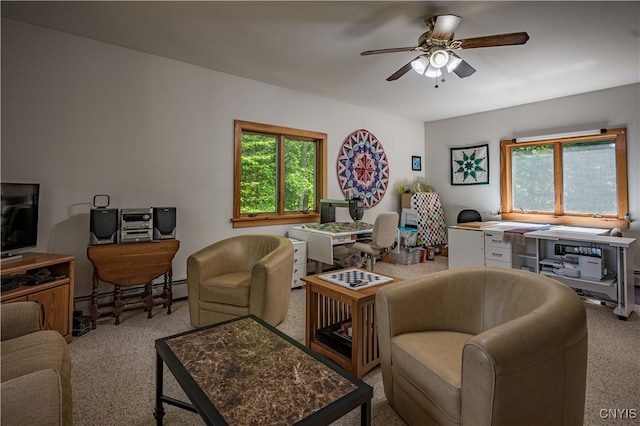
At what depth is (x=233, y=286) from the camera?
247 centimetres

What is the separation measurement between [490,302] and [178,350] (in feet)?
5.37

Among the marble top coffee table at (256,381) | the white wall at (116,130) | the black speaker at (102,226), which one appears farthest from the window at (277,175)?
the marble top coffee table at (256,381)

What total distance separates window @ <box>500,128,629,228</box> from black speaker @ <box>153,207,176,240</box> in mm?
4943

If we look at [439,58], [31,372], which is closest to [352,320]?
[31,372]

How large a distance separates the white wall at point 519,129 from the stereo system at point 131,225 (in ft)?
15.7

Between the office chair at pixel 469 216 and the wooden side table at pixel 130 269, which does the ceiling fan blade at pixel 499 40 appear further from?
the office chair at pixel 469 216

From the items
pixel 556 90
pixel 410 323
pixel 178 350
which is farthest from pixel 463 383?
pixel 556 90

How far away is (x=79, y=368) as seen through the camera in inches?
80.2

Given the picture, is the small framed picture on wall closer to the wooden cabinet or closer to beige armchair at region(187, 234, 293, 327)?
beige armchair at region(187, 234, 293, 327)

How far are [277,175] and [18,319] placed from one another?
298cm

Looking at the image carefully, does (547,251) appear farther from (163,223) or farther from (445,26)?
(163,223)

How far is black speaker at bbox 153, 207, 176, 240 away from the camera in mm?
2957

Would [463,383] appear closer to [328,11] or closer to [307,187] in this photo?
[328,11]

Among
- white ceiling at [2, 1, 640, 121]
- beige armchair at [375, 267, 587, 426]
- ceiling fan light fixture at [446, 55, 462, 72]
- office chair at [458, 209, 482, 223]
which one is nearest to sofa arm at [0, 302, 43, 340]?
beige armchair at [375, 267, 587, 426]
